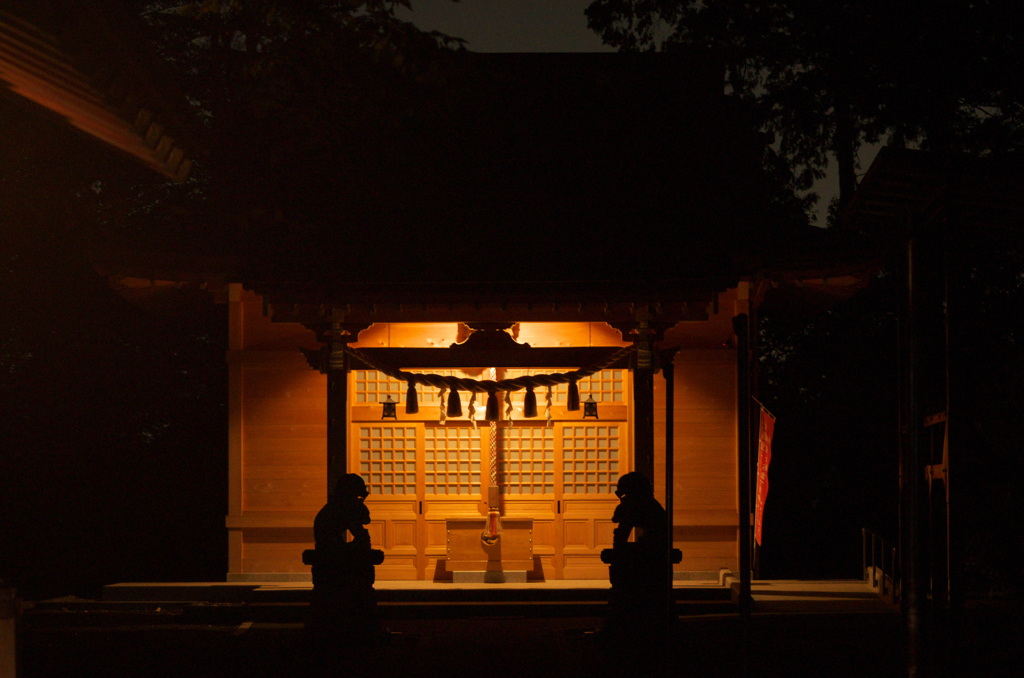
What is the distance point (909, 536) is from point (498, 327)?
19.3 ft

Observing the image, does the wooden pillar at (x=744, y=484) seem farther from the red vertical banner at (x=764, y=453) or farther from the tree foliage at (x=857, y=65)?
the tree foliage at (x=857, y=65)

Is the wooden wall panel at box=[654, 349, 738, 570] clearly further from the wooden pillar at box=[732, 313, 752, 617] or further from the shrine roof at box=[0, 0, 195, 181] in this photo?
the shrine roof at box=[0, 0, 195, 181]

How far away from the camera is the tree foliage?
834 inches

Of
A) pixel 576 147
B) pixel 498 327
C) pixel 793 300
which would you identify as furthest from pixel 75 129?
pixel 793 300

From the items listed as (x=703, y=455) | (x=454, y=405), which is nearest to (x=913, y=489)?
(x=454, y=405)

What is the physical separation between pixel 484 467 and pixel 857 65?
13.7 metres

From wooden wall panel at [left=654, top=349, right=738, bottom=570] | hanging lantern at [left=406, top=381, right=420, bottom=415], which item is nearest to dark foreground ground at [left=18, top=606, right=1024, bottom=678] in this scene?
wooden wall panel at [left=654, top=349, right=738, bottom=570]

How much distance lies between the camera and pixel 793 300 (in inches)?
602

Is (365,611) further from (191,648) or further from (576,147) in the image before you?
(576,147)

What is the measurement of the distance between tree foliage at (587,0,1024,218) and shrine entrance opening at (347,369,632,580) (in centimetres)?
1155

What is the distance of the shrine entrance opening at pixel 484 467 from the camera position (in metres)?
14.1

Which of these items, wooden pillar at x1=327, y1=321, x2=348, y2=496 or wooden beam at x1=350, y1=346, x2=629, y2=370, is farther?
wooden beam at x1=350, y1=346, x2=629, y2=370

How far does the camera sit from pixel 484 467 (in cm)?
1419

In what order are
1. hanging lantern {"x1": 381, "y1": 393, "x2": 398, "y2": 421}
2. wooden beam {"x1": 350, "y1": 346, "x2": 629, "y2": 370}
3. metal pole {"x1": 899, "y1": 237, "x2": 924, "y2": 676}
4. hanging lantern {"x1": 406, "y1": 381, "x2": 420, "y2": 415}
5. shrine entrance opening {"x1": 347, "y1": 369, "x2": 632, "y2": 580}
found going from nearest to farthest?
metal pole {"x1": 899, "y1": 237, "x2": 924, "y2": 676}, hanging lantern {"x1": 406, "y1": 381, "x2": 420, "y2": 415}, wooden beam {"x1": 350, "y1": 346, "x2": 629, "y2": 370}, hanging lantern {"x1": 381, "y1": 393, "x2": 398, "y2": 421}, shrine entrance opening {"x1": 347, "y1": 369, "x2": 632, "y2": 580}
